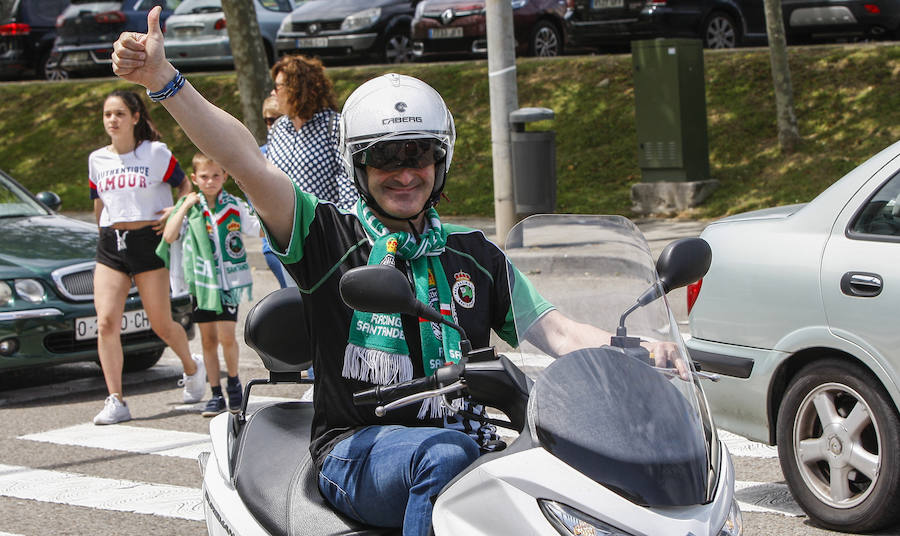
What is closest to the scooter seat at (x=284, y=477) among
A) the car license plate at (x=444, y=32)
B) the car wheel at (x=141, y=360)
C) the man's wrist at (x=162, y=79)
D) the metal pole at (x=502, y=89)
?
the man's wrist at (x=162, y=79)

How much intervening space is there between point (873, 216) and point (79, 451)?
14.0 ft

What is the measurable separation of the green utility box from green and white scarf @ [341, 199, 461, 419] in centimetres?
1137

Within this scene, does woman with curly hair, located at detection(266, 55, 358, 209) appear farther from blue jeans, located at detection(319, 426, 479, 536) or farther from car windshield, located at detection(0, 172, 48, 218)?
blue jeans, located at detection(319, 426, 479, 536)

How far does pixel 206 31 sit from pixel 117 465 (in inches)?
632

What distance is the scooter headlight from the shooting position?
228 centimetres

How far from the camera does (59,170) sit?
803 inches

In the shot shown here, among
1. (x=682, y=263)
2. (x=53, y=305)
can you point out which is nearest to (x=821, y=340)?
(x=682, y=263)

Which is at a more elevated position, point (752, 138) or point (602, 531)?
point (602, 531)

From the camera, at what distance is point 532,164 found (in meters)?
12.6

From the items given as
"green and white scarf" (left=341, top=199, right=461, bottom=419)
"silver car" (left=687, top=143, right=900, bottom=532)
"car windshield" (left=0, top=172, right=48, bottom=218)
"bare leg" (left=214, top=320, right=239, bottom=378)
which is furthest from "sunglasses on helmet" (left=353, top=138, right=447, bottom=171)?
"car windshield" (left=0, top=172, right=48, bottom=218)

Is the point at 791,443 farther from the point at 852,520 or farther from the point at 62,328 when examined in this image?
the point at 62,328

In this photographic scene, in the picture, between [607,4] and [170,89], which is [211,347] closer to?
[170,89]

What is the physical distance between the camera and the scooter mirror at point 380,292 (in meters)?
2.62

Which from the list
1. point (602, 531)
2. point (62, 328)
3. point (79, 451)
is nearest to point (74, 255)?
point (62, 328)
